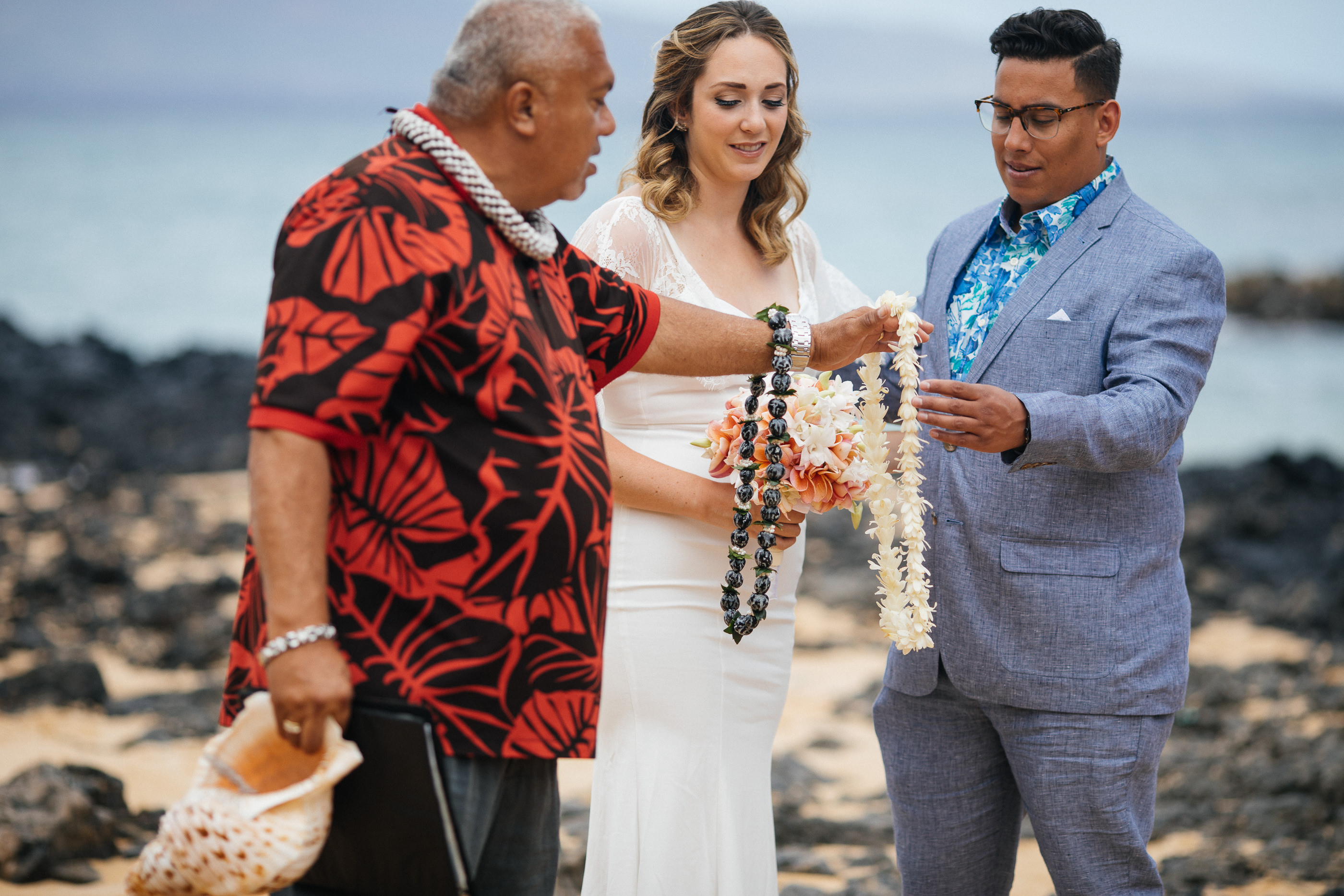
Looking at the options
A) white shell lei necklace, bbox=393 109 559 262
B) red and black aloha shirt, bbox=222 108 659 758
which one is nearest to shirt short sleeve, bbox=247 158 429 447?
red and black aloha shirt, bbox=222 108 659 758

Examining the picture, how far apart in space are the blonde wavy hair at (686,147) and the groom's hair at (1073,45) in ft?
2.56

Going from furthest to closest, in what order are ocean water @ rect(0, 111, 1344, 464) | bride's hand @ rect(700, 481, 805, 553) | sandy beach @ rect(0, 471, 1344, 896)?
1. ocean water @ rect(0, 111, 1344, 464)
2. sandy beach @ rect(0, 471, 1344, 896)
3. bride's hand @ rect(700, 481, 805, 553)

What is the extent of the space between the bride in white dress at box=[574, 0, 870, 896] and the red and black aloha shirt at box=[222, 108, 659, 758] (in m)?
1.24

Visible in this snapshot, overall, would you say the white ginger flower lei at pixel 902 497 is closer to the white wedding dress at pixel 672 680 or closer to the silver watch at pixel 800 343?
the silver watch at pixel 800 343

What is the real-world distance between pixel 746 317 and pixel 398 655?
57.5 inches

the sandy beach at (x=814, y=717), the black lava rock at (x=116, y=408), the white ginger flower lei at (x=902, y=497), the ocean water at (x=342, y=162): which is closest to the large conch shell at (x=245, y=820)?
the white ginger flower lei at (x=902, y=497)

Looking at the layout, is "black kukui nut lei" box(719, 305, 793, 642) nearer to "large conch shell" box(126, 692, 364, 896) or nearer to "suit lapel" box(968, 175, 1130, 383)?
"suit lapel" box(968, 175, 1130, 383)

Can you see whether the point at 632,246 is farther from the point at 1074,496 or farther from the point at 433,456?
the point at 433,456

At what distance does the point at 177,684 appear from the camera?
789 cm

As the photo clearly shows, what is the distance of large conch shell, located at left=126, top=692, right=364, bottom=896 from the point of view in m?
2.00

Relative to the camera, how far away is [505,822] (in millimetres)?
2348

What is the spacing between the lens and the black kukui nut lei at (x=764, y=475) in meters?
3.20

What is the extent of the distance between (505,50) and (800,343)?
49.2 inches

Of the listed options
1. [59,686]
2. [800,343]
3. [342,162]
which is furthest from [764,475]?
[342,162]
